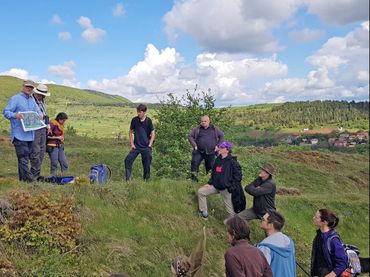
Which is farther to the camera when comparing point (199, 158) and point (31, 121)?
point (199, 158)

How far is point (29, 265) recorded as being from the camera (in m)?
7.22

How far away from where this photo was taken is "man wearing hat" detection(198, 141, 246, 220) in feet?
31.7

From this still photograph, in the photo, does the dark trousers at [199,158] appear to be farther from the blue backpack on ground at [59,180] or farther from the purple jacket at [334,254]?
the purple jacket at [334,254]

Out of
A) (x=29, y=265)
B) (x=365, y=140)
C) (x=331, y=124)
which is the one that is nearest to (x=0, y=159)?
(x=29, y=265)

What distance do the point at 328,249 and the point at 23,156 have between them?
256 inches

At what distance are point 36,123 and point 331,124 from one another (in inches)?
3848

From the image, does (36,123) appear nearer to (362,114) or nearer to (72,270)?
(72,270)

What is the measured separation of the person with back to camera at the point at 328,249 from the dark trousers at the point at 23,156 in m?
6.24

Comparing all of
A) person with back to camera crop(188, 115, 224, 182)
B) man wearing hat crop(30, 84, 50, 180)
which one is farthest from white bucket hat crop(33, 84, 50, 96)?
person with back to camera crop(188, 115, 224, 182)

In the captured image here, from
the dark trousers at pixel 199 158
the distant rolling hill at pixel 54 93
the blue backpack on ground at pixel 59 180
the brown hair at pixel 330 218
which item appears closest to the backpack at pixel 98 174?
the blue backpack on ground at pixel 59 180

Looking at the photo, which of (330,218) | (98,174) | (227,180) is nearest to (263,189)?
(227,180)

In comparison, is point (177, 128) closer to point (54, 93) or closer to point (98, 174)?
point (98, 174)

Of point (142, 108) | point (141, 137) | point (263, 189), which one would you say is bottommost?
point (263, 189)

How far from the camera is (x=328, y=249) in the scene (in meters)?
6.22
